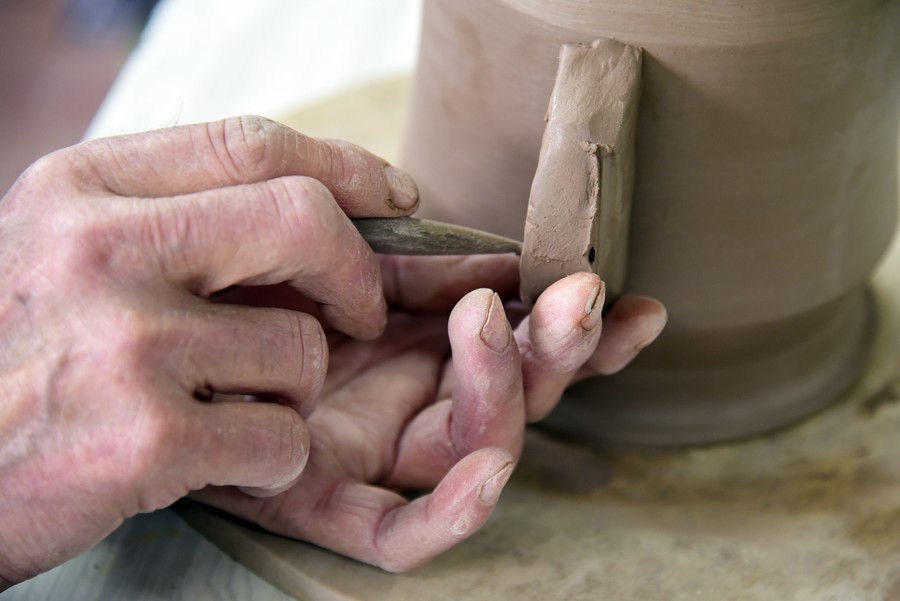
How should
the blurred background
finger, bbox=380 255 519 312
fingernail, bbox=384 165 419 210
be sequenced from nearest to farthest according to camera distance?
fingernail, bbox=384 165 419 210
finger, bbox=380 255 519 312
the blurred background

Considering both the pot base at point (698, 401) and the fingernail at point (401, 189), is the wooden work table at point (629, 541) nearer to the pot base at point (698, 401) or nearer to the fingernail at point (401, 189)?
the pot base at point (698, 401)

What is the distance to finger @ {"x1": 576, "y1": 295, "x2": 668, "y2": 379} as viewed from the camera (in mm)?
722

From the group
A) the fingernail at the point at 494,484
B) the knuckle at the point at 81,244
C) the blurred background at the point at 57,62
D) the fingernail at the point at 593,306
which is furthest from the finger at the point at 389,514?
the blurred background at the point at 57,62

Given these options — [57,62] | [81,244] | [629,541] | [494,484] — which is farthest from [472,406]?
[57,62]

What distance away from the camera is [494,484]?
2.09 ft

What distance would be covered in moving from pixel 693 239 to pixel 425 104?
261 millimetres

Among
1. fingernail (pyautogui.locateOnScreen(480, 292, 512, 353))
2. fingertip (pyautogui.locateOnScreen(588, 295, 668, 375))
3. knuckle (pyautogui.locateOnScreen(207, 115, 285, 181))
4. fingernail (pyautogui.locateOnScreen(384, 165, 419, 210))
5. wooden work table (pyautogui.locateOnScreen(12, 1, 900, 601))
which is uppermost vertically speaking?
knuckle (pyautogui.locateOnScreen(207, 115, 285, 181))

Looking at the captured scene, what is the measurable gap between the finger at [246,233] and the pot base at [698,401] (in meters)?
0.33

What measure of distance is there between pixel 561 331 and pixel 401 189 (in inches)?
5.9

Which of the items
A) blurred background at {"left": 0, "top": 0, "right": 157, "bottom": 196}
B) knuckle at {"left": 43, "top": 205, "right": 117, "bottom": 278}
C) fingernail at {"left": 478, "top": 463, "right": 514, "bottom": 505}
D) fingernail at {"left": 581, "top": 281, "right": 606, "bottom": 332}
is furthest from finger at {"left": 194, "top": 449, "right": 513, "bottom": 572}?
blurred background at {"left": 0, "top": 0, "right": 157, "bottom": 196}

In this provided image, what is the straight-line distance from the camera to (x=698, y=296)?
773 mm

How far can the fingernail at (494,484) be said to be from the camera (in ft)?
2.09

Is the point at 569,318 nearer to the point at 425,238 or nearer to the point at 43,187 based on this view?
the point at 425,238

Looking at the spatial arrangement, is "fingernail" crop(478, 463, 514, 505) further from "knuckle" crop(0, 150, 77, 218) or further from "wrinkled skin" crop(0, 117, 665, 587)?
"knuckle" crop(0, 150, 77, 218)
